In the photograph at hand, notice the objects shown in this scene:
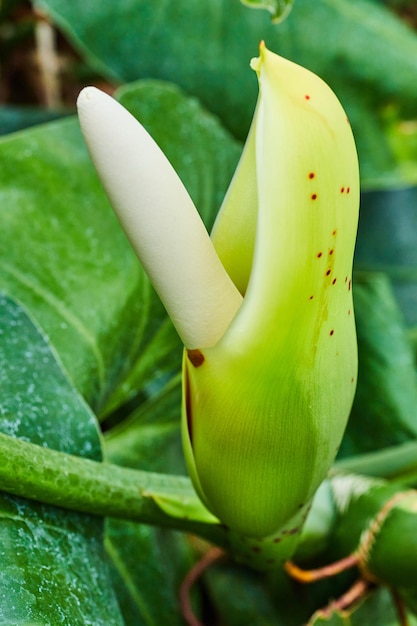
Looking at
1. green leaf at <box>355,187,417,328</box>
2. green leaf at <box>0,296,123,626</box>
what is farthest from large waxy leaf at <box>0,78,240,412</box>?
green leaf at <box>355,187,417,328</box>

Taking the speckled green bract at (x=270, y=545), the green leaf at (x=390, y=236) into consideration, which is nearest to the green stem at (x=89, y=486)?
the speckled green bract at (x=270, y=545)

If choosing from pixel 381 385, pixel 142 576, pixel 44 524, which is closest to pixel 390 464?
pixel 381 385

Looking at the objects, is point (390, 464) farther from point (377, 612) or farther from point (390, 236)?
point (390, 236)

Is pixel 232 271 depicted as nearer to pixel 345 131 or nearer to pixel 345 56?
pixel 345 131

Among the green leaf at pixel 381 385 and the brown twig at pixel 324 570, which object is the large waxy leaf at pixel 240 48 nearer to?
the green leaf at pixel 381 385

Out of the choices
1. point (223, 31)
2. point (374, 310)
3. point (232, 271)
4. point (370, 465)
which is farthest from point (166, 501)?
point (223, 31)

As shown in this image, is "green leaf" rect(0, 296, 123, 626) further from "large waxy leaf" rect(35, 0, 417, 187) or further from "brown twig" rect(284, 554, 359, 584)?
"large waxy leaf" rect(35, 0, 417, 187)
